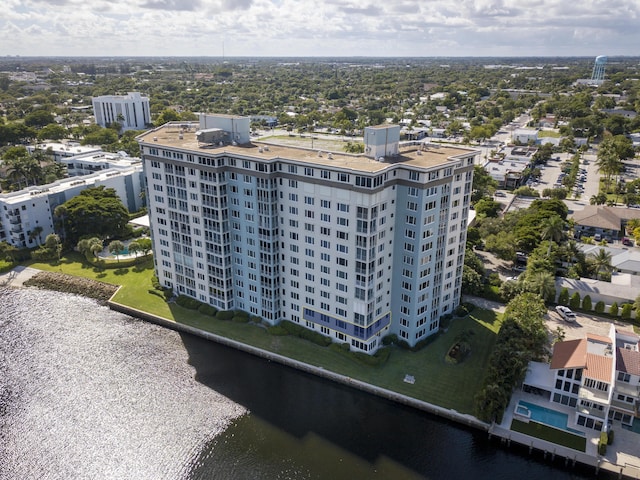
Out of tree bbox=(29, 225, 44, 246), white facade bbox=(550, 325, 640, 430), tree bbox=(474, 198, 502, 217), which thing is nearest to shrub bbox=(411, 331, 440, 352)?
white facade bbox=(550, 325, 640, 430)

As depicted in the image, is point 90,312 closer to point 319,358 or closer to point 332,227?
point 319,358

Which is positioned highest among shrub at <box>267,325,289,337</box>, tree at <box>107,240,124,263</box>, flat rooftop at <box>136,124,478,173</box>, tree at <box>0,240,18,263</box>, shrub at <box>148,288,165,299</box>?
flat rooftop at <box>136,124,478,173</box>

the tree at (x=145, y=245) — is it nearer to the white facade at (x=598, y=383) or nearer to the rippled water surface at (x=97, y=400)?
the rippled water surface at (x=97, y=400)

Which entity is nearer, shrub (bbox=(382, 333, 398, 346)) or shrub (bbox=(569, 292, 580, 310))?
shrub (bbox=(382, 333, 398, 346))

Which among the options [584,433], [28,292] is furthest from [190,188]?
[584,433]

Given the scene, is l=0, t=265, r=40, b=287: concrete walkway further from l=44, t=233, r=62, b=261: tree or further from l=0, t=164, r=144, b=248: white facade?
l=0, t=164, r=144, b=248: white facade
